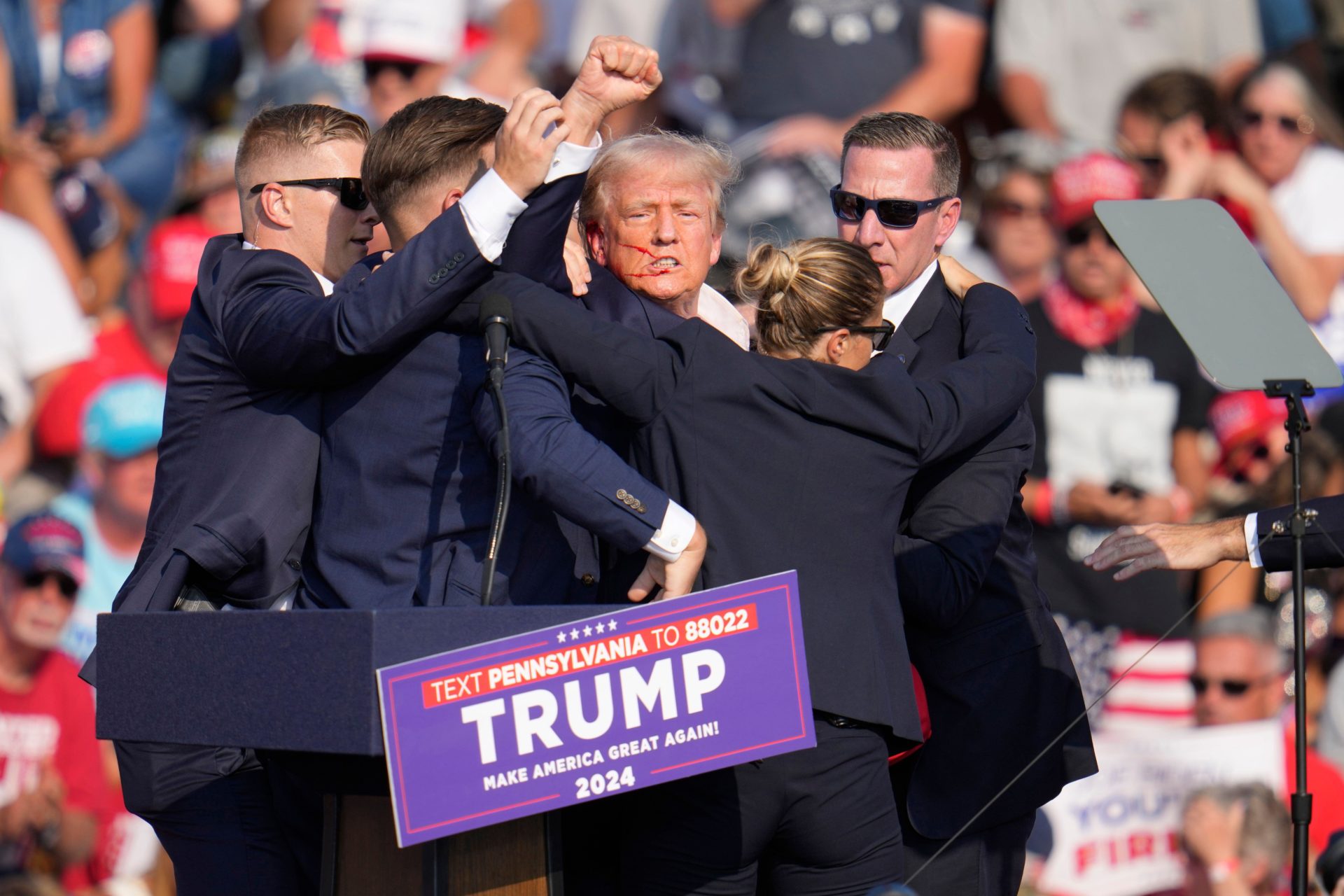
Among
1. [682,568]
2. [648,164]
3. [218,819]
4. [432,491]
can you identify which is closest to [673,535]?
[682,568]

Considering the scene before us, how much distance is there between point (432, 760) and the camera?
7.95 feet

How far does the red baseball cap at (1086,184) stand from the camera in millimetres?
6898

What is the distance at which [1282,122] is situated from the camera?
7270 mm

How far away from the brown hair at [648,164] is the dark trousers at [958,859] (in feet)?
4.14

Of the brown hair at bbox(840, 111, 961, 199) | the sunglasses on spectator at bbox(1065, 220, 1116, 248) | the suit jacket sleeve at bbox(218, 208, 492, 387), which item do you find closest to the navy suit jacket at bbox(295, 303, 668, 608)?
the suit jacket sleeve at bbox(218, 208, 492, 387)

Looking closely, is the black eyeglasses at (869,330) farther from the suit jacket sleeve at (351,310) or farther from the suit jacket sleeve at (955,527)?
the suit jacket sleeve at (351,310)

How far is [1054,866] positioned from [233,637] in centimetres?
400

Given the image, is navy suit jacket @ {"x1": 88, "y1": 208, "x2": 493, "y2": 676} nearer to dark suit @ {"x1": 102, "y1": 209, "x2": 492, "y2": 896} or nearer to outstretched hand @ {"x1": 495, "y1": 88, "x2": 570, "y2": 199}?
dark suit @ {"x1": 102, "y1": 209, "x2": 492, "y2": 896}

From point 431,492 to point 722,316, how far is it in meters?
0.81

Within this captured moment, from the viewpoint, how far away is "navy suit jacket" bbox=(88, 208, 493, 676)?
2.83 meters

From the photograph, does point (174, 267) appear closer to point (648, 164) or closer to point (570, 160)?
point (648, 164)

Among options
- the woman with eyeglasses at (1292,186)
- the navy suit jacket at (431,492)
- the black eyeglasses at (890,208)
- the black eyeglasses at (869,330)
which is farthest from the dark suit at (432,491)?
the woman with eyeglasses at (1292,186)

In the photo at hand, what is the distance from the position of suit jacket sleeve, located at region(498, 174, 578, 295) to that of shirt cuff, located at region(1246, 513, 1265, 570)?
1473 millimetres

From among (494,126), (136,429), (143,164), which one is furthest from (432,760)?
(143,164)
